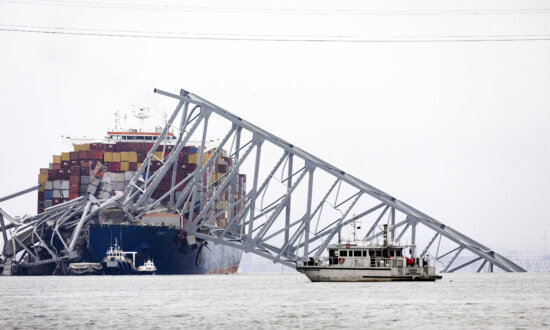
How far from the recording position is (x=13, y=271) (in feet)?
412

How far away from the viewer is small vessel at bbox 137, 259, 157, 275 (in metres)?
122

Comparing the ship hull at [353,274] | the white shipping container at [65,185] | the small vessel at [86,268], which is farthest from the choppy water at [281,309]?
the white shipping container at [65,185]

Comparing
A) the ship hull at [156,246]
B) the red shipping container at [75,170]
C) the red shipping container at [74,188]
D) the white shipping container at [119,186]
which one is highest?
the red shipping container at [75,170]

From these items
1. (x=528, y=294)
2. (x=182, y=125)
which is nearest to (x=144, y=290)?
(x=528, y=294)

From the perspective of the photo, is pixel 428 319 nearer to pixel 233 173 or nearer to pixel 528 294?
pixel 528 294

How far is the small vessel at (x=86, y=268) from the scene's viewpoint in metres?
120

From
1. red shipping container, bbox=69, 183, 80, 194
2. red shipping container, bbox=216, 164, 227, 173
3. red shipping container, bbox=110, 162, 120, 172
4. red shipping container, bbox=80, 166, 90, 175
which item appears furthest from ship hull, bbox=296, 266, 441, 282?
red shipping container, bbox=110, 162, 120, 172

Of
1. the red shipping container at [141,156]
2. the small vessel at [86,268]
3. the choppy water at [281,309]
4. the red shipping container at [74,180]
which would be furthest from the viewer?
the red shipping container at [141,156]

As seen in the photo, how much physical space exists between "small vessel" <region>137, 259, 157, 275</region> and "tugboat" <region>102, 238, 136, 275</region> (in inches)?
35.9

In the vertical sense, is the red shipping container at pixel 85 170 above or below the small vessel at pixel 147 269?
above

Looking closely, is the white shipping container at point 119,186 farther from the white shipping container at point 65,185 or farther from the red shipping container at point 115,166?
the white shipping container at point 65,185

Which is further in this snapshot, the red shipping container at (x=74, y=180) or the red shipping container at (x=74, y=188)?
the red shipping container at (x=74, y=180)

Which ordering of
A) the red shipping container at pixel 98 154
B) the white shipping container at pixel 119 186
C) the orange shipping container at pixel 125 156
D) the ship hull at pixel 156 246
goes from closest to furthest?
the ship hull at pixel 156 246 < the white shipping container at pixel 119 186 < the red shipping container at pixel 98 154 < the orange shipping container at pixel 125 156

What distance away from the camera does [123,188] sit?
14475cm
